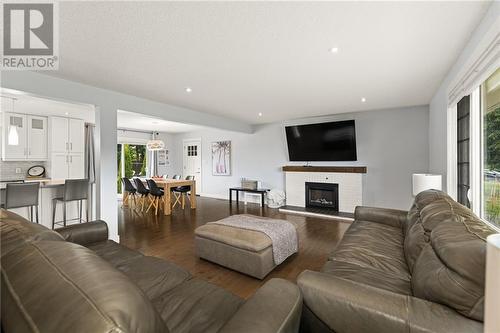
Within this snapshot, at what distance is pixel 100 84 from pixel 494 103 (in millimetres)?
4514

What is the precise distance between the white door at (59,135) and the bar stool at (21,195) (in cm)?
264

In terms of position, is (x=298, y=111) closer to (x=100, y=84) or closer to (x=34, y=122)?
(x=100, y=84)

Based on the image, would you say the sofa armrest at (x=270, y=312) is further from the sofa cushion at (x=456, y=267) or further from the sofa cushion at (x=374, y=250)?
the sofa cushion at (x=374, y=250)

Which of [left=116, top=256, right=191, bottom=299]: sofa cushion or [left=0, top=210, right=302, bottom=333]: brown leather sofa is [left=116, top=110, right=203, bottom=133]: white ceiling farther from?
[left=0, top=210, right=302, bottom=333]: brown leather sofa

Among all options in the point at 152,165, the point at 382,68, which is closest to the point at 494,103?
the point at 382,68

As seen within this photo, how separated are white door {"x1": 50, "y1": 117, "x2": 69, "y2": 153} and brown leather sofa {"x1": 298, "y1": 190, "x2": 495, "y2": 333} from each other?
6513mm

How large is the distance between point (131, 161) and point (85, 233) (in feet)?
21.8

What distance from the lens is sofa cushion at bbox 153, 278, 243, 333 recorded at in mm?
1111

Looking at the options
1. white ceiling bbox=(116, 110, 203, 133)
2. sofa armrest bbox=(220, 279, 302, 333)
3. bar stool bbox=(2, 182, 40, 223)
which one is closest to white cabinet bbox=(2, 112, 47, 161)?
white ceiling bbox=(116, 110, 203, 133)

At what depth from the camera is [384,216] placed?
106 inches

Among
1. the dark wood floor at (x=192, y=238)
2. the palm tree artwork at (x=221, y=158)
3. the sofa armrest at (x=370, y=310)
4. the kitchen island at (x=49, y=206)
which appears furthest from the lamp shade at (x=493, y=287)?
the palm tree artwork at (x=221, y=158)

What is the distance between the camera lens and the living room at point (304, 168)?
0.89 metres

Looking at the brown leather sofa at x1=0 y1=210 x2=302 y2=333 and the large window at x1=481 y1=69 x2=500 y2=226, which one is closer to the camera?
the brown leather sofa at x1=0 y1=210 x2=302 y2=333

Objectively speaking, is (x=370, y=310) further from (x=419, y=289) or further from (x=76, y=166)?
(x=76, y=166)
